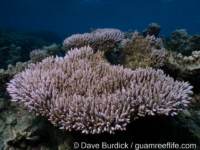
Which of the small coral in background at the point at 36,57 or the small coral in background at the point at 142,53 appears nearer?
the small coral in background at the point at 142,53

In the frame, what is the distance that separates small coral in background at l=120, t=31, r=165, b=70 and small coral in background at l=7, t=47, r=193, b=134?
1.68m

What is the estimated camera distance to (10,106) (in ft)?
12.6


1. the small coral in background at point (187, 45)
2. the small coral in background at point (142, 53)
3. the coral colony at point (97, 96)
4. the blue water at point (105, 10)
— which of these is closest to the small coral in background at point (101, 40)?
the small coral in background at point (142, 53)

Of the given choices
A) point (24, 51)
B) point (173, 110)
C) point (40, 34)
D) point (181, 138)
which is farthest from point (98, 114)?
point (40, 34)

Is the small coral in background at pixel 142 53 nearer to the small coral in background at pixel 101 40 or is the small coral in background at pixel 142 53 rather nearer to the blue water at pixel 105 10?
the small coral in background at pixel 101 40

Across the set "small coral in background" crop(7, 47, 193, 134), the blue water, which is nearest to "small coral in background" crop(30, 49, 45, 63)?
"small coral in background" crop(7, 47, 193, 134)

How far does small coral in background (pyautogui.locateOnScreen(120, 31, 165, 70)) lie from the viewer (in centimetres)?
438

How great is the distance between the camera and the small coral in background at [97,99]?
1.98 meters

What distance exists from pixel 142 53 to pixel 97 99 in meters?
3.67

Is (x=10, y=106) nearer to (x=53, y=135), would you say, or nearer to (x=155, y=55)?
(x=53, y=135)

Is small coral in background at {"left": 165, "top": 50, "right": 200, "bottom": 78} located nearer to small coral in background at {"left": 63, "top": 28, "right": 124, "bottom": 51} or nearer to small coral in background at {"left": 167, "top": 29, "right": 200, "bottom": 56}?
small coral in background at {"left": 63, "top": 28, "right": 124, "bottom": 51}

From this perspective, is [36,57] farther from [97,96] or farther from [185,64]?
[185,64]

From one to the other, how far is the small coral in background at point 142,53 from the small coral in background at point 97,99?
168cm

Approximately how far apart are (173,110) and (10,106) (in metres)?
4.94
